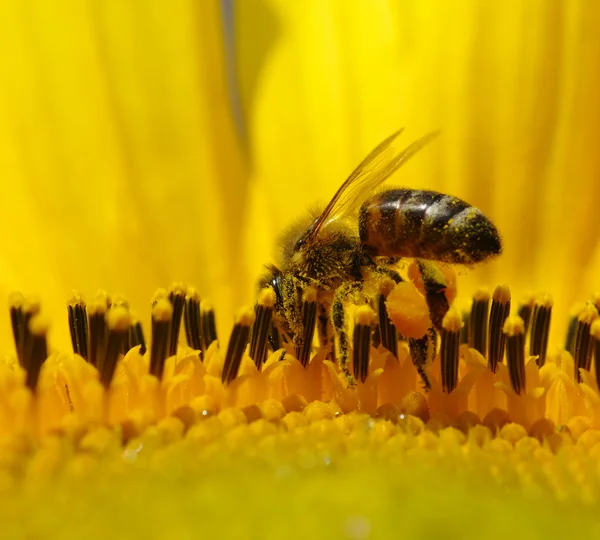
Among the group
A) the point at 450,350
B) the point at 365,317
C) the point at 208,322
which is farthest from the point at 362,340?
the point at 208,322

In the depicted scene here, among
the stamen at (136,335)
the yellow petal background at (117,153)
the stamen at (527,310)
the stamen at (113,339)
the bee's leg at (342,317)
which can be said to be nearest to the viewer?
the stamen at (113,339)

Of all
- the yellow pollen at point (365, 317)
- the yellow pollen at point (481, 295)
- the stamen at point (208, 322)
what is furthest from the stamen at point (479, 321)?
the stamen at point (208, 322)

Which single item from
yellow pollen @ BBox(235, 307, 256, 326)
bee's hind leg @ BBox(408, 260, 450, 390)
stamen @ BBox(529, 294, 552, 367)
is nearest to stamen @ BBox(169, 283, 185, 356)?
yellow pollen @ BBox(235, 307, 256, 326)

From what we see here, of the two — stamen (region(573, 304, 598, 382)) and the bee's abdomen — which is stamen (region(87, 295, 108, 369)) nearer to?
the bee's abdomen

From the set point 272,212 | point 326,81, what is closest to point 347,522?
point 272,212

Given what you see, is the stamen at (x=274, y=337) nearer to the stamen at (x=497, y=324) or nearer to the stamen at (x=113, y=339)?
the stamen at (x=113, y=339)

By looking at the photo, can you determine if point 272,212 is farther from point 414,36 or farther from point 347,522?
point 347,522
